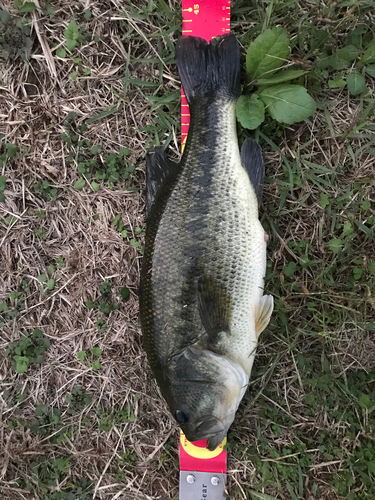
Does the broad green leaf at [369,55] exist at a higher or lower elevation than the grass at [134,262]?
higher

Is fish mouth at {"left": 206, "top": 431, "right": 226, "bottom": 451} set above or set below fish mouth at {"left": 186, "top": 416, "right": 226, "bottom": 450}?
below

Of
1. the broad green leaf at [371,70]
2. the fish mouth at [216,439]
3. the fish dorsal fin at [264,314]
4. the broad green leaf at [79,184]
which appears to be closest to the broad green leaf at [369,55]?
the broad green leaf at [371,70]

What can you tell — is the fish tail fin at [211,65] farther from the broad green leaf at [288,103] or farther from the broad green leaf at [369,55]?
the broad green leaf at [369,55]

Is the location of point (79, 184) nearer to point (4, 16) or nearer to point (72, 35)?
point (72, 35)

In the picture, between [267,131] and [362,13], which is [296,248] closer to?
[267,131]

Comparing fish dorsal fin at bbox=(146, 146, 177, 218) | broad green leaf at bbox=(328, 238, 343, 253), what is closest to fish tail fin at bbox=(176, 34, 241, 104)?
fish dorsal fin at bbox=(146, 146, 177, 218)

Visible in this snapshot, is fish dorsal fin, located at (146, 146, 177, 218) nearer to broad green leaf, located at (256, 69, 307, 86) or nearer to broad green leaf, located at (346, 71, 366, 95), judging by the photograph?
broad green leaf, located at (256, 69, 307, 86)
